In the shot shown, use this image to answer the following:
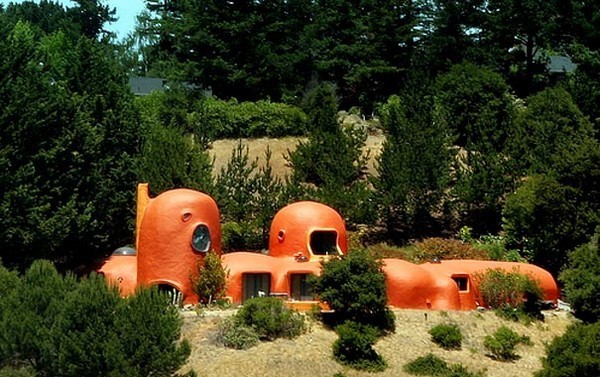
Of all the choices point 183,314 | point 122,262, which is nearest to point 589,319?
point 183,314

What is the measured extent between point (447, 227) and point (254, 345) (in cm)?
2059

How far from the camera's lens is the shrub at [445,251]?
41344 mm

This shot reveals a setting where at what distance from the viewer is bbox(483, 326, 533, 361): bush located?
3168cm

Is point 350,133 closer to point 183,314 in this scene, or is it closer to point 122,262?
point 122,262

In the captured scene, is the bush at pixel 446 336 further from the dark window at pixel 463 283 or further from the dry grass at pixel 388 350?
the dark window at pixel 463 283

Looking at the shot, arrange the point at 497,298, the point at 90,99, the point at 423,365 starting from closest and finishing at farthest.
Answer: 1. the point at 423,365
2. the point at 497,298
3. the point at 90,99

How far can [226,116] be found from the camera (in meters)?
60.2

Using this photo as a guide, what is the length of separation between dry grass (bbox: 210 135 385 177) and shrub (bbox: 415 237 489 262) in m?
14.2

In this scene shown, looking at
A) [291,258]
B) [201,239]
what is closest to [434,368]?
[291,258]

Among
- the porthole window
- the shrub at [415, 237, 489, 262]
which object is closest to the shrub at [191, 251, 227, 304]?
the porthole window

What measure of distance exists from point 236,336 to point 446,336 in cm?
707

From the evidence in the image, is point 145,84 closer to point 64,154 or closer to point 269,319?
point 64,154

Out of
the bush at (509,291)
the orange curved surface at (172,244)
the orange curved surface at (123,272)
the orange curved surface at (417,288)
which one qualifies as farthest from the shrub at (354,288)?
the orange curved surface at (123,272)

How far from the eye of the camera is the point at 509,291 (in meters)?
35.4
